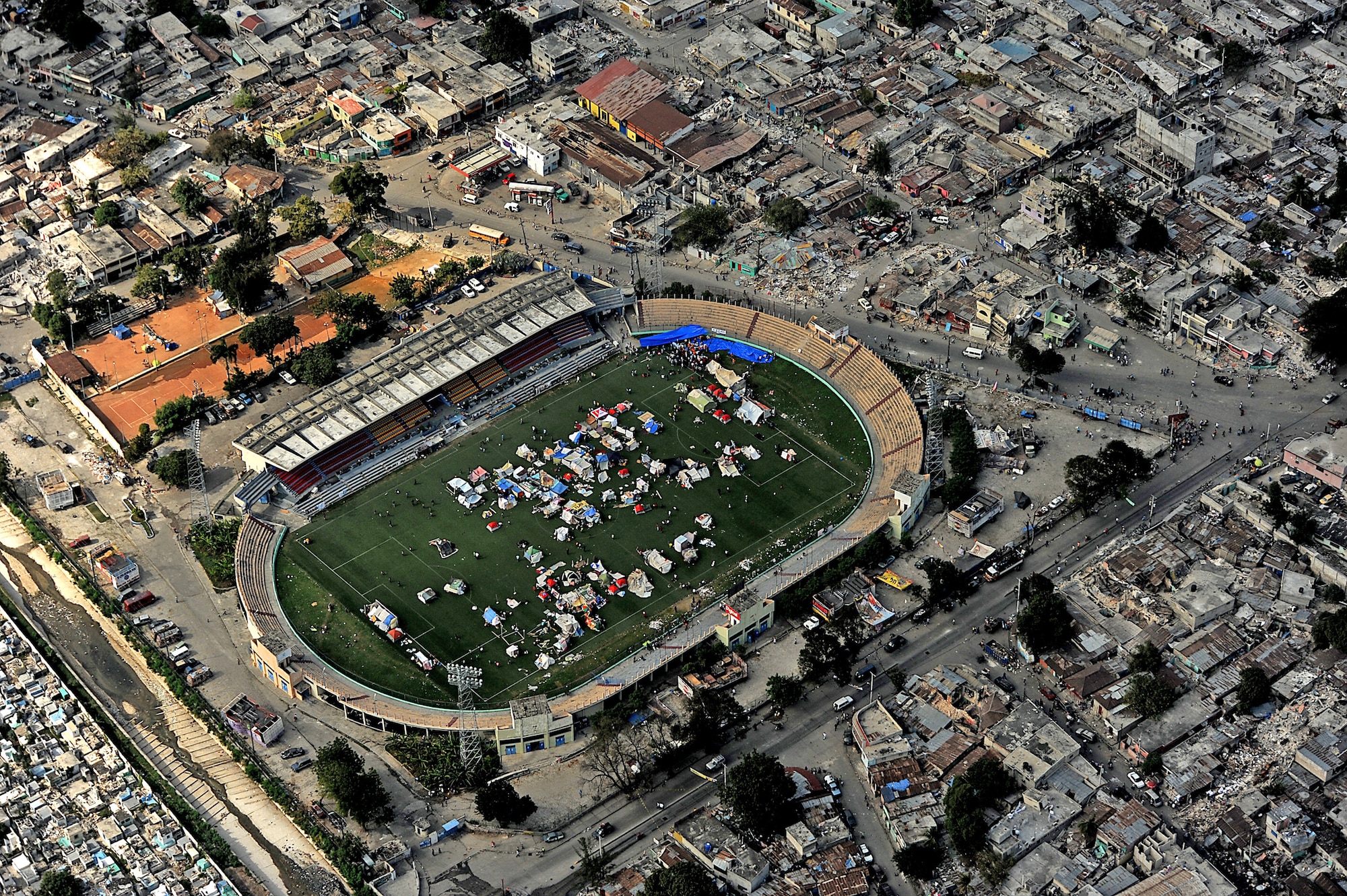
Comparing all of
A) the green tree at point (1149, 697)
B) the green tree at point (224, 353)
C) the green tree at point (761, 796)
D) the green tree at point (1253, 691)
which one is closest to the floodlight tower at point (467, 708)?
the green tree at point (761, 796)

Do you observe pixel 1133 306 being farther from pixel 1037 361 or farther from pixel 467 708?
pixel 467 708

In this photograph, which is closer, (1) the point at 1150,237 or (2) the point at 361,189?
(1) the point at 1150,237

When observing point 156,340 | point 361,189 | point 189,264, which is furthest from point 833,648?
point 189,264

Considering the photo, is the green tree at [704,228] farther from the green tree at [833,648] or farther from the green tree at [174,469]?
the green tree at [174,469]

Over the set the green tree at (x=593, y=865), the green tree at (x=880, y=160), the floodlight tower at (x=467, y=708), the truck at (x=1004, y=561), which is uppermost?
the green tree at (x=880, y=160)

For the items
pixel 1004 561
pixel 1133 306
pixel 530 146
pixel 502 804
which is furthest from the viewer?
pixel 530 146

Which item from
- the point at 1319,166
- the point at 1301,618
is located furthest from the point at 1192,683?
the point at 1319,166

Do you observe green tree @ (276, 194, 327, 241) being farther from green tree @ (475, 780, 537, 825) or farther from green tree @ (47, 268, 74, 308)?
green tree @ (475, 780, 537, 825)
